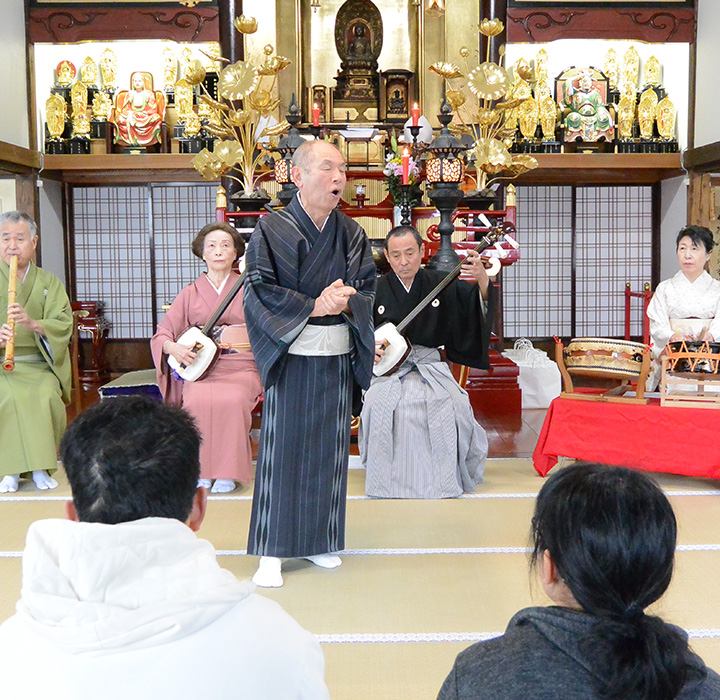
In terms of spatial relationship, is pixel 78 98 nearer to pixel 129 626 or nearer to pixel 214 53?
pixel 214 53

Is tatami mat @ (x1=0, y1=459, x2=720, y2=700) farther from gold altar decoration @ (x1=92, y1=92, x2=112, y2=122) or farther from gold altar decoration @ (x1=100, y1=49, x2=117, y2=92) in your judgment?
gold altar decoration @ (x1=100, y1=49, x2=117, y2=92)

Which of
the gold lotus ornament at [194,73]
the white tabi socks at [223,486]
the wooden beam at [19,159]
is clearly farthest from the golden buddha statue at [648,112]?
the white tabi socks at [223,486]

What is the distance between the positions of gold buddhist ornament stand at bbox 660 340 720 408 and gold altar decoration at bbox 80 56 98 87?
692 centimetres

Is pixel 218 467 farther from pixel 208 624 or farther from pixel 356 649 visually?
pixel 208 624

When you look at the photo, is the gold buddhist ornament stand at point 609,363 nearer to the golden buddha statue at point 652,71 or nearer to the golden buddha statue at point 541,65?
the golden buddha statue at point 541,65

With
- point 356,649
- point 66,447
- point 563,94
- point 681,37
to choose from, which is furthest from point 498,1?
point 66,447

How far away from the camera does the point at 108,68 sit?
31.1 feet

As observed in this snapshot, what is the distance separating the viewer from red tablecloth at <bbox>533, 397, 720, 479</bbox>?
14.9 feet

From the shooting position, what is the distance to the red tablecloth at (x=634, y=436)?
4.54 metres

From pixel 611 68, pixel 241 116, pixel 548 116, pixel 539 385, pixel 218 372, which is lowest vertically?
pixel 539 385

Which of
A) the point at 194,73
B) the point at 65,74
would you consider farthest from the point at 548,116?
the point at 65,74

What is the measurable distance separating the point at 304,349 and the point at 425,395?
4.14 ft

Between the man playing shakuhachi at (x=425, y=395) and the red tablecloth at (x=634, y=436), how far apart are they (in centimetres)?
43

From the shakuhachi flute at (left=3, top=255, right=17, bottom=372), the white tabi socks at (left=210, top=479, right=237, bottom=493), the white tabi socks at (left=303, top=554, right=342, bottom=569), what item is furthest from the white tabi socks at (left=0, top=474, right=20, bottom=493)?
the white tabi socks at (left=303, top=554, right=342, bottom=569)
